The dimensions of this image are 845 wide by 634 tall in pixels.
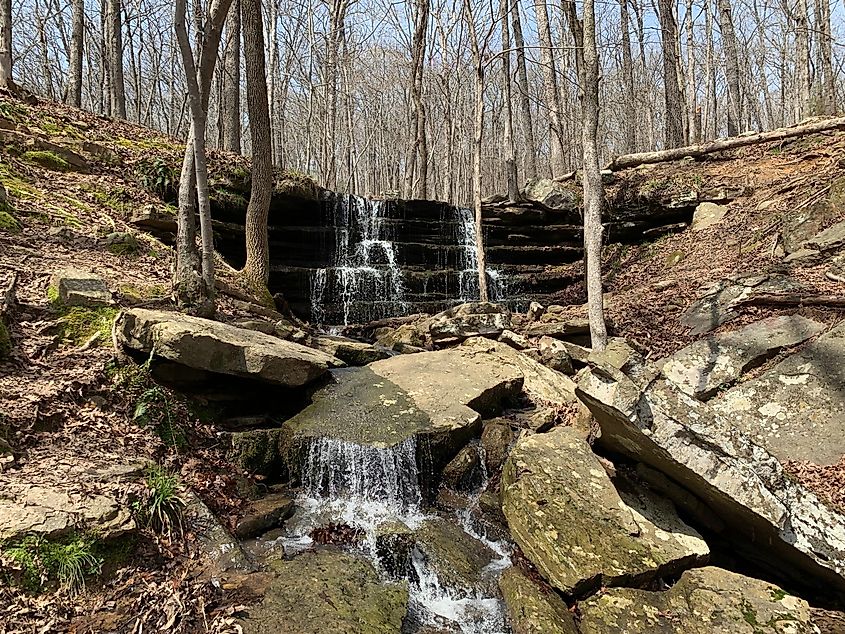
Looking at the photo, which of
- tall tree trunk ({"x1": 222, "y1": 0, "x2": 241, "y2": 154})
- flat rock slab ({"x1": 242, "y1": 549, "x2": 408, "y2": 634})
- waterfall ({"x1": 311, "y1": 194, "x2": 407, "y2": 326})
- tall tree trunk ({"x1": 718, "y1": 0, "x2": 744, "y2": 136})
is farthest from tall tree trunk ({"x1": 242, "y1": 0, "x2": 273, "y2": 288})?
tall tree trunk ({"x1": 718, "y1": 0, "x2": 744, "y2": 136})

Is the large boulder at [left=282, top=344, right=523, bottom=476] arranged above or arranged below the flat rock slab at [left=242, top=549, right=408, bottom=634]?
above

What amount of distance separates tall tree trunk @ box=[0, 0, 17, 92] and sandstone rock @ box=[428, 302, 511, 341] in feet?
34.1

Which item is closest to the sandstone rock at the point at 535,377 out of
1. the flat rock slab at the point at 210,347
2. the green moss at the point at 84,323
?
the flat rock slab at the point at 210,347

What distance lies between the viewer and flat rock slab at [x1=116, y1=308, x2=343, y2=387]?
507 cm

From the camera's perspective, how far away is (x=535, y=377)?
25.0 feet

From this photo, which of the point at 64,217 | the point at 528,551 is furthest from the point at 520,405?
the point at 64,217

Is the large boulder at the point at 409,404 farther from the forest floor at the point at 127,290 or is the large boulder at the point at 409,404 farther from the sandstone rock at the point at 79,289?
the sandstone rock at the point at 79,289

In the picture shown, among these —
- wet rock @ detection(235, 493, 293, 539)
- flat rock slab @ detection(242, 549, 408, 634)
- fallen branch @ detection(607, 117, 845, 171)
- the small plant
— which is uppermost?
fallen branch @ detection(607, 117, 845, 171)

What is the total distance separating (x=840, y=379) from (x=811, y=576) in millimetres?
1985

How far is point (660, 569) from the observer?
12.8 ft

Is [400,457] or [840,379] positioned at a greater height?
[840,379]

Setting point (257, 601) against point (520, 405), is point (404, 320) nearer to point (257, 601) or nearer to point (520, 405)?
point (520, 405)

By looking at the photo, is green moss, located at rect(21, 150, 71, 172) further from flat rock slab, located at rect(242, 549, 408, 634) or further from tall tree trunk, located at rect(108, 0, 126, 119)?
flat rock slab, located at rect(242, 549, 408, 634)

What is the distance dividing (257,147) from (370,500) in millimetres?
7427
